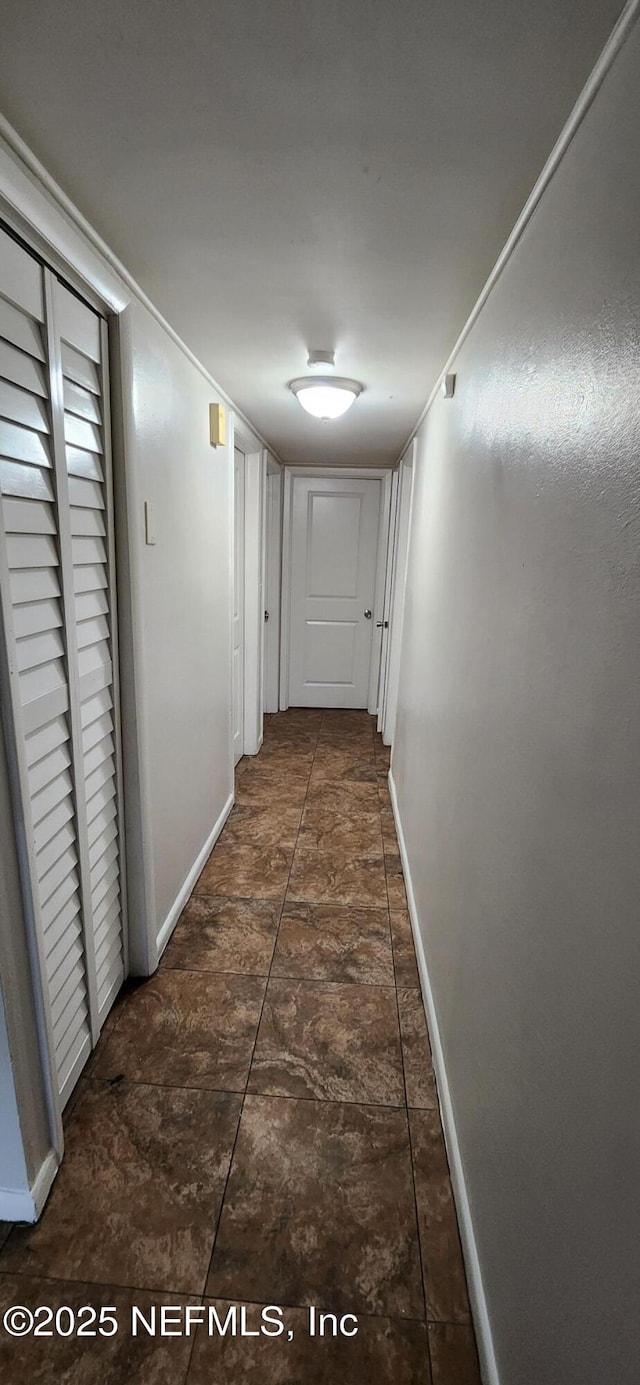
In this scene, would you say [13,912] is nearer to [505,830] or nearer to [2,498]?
[2,498]

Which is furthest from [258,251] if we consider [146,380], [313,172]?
[146,380]

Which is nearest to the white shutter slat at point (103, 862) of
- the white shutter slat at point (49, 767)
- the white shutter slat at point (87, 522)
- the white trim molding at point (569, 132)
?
the white shutter slat at point (49, 767)

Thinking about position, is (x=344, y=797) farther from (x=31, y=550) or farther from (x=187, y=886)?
(x=31, y=550)

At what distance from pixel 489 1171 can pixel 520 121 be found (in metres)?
1.75

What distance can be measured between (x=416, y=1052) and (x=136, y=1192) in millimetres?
781

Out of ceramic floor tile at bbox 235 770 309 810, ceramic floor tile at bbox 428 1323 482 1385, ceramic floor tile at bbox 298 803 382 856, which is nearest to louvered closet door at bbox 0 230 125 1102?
ceramic floor tile at bbox 428 1323 482 1385

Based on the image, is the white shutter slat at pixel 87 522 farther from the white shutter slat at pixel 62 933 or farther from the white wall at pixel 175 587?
the white shutter slat at pixel 62 933

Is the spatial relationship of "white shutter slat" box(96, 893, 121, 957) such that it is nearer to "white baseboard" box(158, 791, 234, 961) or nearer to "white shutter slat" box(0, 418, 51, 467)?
"white baseboard" box(158, 791, 234, 961)

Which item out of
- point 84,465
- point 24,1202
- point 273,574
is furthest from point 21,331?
point 273,574

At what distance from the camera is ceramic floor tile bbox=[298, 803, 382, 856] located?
8.98 feet

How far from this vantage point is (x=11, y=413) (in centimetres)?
102

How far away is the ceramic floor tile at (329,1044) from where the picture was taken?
1.50 m

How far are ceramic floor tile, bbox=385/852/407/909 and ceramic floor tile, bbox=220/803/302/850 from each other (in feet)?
1.56

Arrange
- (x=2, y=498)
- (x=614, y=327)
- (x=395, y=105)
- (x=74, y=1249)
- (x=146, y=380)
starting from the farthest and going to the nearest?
(x=146, y=380), (x=74, y=1249), (x=2, y=498), (x=395, y=105), (x=614, y=327)
